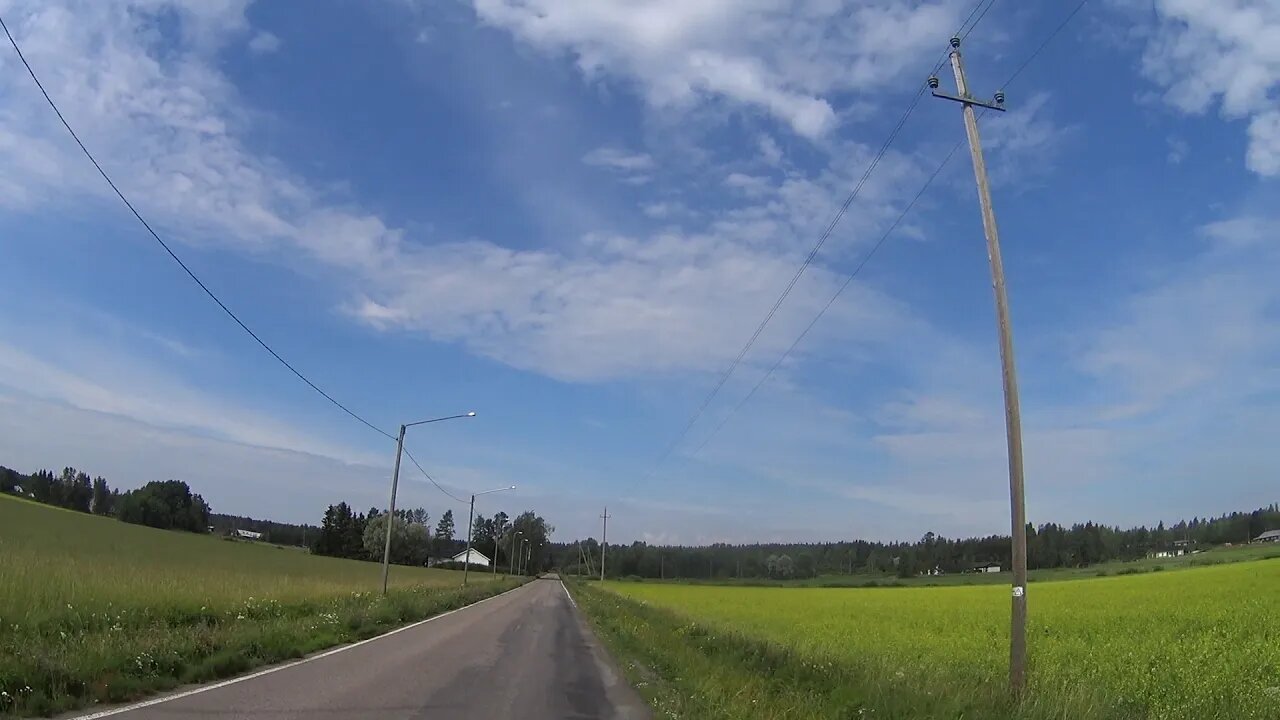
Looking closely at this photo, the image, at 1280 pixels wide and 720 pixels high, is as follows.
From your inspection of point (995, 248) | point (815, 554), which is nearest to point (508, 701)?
point (995, 248)

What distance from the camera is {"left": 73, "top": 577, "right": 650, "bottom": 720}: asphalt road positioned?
9.13 metres

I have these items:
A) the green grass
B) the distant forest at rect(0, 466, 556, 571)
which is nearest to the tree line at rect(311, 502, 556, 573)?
the distant forest at rect(0, 466, 556, 571)

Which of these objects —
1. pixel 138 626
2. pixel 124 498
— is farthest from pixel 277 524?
pixel 138 626

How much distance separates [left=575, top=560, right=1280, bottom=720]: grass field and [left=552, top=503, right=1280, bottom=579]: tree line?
388 feet

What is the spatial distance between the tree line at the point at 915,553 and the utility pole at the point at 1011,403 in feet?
436

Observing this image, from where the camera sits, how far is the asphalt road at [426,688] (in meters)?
9.13

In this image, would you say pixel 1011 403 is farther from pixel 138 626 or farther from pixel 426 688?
pixel 138 626

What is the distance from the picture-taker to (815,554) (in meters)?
174

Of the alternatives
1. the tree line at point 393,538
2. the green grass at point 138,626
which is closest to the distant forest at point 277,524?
the tree line at point 393,538

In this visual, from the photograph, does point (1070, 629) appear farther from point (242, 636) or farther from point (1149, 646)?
point (242, 636)

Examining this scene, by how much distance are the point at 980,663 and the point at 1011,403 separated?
6913mm

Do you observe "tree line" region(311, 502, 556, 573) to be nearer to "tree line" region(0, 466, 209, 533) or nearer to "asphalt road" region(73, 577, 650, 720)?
"tree line" region(0, 466, 209, 533)

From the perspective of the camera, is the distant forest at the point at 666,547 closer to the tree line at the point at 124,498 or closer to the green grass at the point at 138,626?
the tree line at the point at 124,498

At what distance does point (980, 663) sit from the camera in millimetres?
14508
